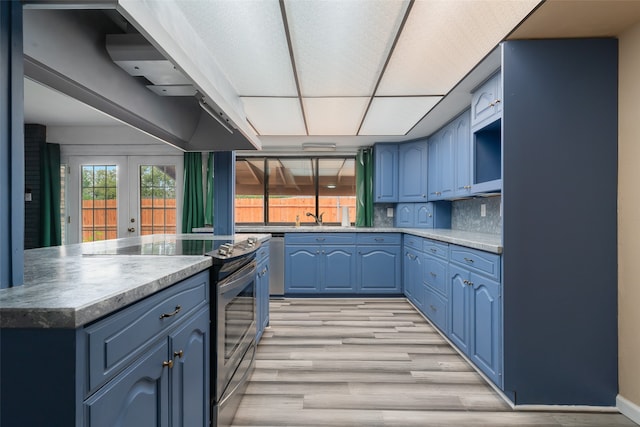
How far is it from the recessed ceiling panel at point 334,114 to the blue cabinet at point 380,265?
1399 millimetres

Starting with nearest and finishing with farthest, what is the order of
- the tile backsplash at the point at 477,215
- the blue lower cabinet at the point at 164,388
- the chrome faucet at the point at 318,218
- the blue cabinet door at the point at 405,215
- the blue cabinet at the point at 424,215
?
the blue lower cabinet at the point at 164,388 → the tile backsplash at the point at 477,215 → the blue cabinet at the point at 424,215 → the blue cabinet door at the point at 405,215 → the chrome faucet at the point at 318,218

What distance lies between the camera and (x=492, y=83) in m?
2.36

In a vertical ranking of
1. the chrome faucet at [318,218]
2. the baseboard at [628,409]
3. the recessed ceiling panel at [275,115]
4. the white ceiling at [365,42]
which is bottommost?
the baseboard at [628,409]

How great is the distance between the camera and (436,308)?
310 centimetres

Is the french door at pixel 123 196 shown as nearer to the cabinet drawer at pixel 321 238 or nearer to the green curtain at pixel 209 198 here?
the green curtain at pixel 209 198

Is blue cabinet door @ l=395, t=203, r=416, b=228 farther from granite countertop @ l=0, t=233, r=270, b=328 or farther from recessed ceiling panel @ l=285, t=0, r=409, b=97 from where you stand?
granite countertop @ l=0, t=233, r=270, b=328

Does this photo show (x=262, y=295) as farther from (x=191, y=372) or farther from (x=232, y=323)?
(x=191, y=372)

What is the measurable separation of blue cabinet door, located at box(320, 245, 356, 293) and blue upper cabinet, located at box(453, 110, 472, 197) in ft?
5.12

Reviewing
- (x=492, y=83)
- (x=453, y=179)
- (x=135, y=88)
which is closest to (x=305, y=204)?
(x=453, y=179)

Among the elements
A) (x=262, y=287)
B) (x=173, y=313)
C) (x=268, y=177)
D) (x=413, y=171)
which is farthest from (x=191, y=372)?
(x=268, y=177)

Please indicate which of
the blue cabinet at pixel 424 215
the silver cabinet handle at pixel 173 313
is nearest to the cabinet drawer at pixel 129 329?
the silver cabinet handle at pixel 173 313

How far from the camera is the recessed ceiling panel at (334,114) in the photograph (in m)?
2.98

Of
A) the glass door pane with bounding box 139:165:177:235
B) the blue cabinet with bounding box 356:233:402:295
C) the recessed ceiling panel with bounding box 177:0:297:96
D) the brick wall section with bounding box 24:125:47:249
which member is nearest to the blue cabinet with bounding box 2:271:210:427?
the recessed ceiling panel with bounding box 177:0:297:96

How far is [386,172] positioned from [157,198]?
3.36m
